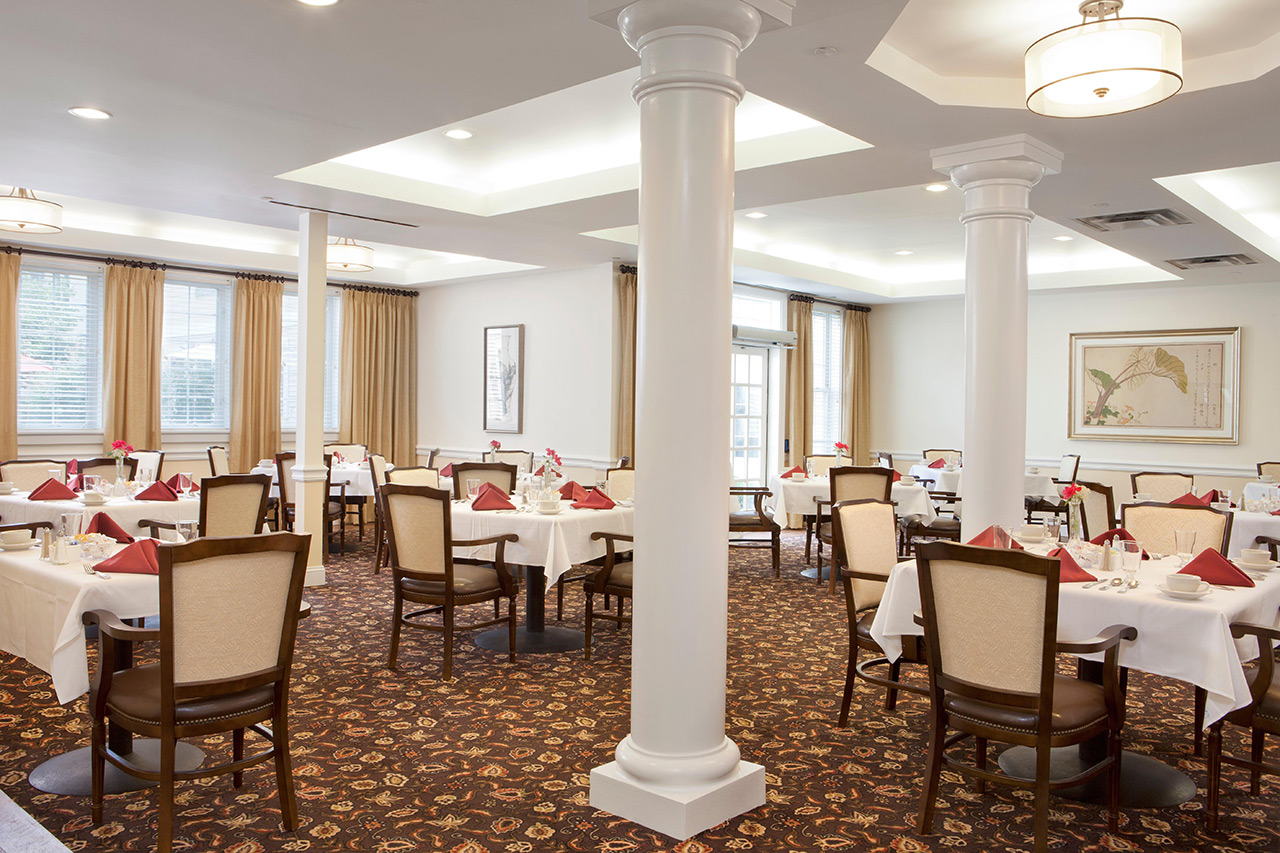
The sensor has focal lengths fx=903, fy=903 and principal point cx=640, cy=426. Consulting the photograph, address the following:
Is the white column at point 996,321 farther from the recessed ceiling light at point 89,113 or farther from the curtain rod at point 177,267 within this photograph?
the curtain rod at point 177,267

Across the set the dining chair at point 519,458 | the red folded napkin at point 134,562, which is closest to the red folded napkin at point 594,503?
the red folded napkin at point 134,562

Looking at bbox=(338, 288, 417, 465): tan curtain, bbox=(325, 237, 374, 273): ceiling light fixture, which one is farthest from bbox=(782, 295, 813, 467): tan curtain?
bbox=(325, 237, 374, 273): ceiling light fixture

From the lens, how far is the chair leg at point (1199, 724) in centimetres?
357

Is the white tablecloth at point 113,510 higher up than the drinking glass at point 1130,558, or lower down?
lower down

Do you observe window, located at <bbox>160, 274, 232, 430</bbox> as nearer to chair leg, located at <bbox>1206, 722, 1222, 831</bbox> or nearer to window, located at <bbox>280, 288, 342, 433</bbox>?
window, located at <bbox>280, 288, 342, 433</bbox>

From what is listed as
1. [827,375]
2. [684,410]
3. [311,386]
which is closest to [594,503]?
[684,410]

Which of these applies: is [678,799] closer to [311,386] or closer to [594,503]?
[594,503]

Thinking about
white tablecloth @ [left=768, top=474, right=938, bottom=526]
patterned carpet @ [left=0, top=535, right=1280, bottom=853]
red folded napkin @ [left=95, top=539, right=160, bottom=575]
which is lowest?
patterned carpet @ [left=0, top=535, right=1280, bottom=853]

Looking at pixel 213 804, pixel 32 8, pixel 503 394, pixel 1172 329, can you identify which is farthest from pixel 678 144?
pixel 1172 329

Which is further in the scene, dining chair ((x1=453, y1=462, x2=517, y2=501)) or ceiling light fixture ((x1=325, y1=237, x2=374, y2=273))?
ceiling light fixture ((x1=325, y1=237, x2=374, y2=273))

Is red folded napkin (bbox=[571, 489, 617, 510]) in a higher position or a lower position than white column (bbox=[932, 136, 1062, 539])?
lower

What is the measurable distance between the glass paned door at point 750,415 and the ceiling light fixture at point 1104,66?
7859mm

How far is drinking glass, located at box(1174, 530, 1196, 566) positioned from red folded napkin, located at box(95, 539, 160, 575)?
4240 millimetres

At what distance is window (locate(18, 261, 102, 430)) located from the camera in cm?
905
